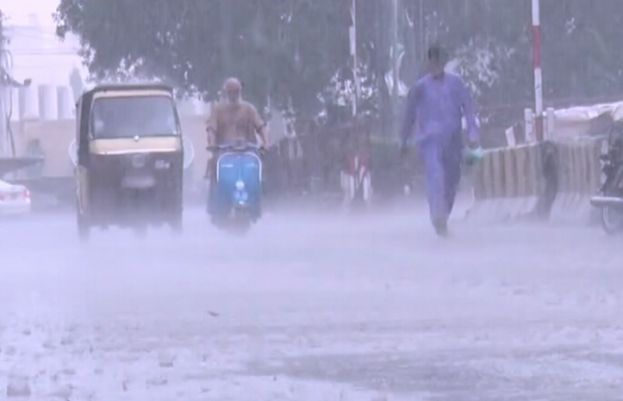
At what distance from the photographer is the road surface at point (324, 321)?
848cm

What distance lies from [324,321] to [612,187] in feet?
29.1

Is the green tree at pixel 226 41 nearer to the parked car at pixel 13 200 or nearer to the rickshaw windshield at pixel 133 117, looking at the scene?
the parked car at pixel 13 200

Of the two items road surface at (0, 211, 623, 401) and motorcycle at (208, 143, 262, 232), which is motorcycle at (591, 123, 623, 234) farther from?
motorcycle at (208, 143, 262, 232)

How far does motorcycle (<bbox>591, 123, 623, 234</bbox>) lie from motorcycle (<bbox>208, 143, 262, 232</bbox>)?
3.71 meters

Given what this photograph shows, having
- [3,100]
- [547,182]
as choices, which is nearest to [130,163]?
[547,182]

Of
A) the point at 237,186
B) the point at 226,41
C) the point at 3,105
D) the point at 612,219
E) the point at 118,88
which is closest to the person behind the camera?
the point at 612,219

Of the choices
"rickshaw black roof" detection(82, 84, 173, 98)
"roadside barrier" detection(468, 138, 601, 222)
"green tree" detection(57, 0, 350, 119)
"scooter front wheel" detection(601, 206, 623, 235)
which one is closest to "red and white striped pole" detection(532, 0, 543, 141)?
"roadside barrier" detection(468, 138, 601, 222)

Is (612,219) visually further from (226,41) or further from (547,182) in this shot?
(226,41)

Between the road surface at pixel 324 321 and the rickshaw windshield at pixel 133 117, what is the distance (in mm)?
4430

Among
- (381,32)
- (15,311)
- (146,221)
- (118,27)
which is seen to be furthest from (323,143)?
(15,311)

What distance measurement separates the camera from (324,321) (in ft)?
36.4

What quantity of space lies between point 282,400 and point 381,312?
3.59 meters

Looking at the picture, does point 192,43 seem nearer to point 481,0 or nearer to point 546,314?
point 481,0

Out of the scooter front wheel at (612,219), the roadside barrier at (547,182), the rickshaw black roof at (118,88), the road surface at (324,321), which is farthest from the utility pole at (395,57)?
the road surface at (324,321)
